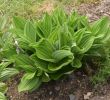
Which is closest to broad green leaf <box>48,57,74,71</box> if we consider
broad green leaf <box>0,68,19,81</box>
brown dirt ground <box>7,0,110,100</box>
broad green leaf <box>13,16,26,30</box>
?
brown dirt ground <box>7,0,110,100</box>

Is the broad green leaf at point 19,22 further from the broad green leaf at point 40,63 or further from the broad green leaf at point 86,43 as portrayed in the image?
the broad green leaf at point 86,43

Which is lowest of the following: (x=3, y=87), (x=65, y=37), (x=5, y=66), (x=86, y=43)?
(x=3, y=87)

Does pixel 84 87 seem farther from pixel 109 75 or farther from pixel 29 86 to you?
pixel 29 86

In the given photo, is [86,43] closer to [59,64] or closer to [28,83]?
[59,64]

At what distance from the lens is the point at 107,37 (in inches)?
162

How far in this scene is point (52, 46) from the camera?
3891mm

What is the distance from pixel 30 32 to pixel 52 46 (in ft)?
1.18

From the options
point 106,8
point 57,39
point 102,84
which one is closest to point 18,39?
point 57,39

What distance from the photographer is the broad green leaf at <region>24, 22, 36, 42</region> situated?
4082mm

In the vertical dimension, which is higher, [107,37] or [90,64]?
[107,37]

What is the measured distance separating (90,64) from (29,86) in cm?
76

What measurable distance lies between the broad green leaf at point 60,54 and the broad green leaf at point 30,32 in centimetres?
36

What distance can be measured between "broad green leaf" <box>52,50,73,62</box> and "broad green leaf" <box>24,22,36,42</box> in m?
0.36

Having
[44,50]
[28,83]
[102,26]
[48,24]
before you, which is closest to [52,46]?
[44,50]
